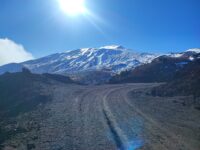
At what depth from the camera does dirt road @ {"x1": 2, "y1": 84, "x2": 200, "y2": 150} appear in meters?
15.7

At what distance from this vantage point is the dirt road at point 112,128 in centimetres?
1568

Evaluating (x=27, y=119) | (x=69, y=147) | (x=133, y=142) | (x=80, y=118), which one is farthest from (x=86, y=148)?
(x=27, y=119)

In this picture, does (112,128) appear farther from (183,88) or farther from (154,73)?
(154,73)

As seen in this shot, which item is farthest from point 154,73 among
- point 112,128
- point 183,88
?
point 112,128

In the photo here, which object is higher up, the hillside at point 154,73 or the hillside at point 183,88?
the hillside at point 154,73

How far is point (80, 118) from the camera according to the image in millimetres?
23031

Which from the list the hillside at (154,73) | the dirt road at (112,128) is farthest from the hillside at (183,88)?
the hillside at (154,73)

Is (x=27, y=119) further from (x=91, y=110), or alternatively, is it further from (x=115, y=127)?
(x=115, y=127)

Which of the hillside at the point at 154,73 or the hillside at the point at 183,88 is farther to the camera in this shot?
the hillside at the point at 154,73

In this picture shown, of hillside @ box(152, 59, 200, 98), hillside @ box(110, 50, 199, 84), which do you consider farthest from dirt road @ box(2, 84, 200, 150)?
hillside @ box(110, 50, 199, 84)

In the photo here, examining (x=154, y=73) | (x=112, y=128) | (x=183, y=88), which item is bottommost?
(x=112, y=128)

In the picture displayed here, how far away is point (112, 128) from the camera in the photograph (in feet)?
63.6

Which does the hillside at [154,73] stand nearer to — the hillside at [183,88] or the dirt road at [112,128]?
the hillside at [183,88]

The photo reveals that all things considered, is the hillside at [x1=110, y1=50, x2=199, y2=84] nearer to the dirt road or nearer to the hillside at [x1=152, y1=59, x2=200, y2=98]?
the hillside at [x1=152, y1=59, x2=200, y2=98]
